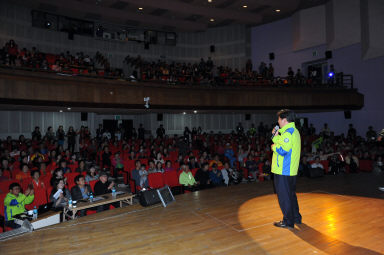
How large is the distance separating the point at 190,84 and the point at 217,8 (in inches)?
258

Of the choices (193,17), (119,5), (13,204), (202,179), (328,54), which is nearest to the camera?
(13,204)

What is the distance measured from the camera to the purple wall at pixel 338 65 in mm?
14875

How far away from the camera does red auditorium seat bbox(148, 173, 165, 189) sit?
7.20m

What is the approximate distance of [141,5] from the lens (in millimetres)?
16234

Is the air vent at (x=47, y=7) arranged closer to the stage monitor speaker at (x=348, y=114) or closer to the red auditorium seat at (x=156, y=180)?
the red auditorium seat at (x=156, y=180)

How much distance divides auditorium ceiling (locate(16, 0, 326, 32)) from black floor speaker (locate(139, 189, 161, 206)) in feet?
44.8

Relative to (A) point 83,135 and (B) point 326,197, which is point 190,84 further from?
(B) point 326,197

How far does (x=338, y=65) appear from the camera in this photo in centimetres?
1662

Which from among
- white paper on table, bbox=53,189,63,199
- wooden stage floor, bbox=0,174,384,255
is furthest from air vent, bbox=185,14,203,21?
wooden stage floor, bbox=0,174,384,255

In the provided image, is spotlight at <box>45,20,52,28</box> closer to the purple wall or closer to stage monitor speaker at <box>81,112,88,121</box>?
stage monitor speaker at <box>81,112,88,121</box>

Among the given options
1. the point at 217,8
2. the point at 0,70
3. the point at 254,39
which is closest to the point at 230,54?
the point at 254,39

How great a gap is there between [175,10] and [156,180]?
12.7 meters

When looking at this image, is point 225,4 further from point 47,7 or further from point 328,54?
point 47,7

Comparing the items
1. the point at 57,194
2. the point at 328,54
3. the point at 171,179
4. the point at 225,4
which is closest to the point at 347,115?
the point at 328,54
